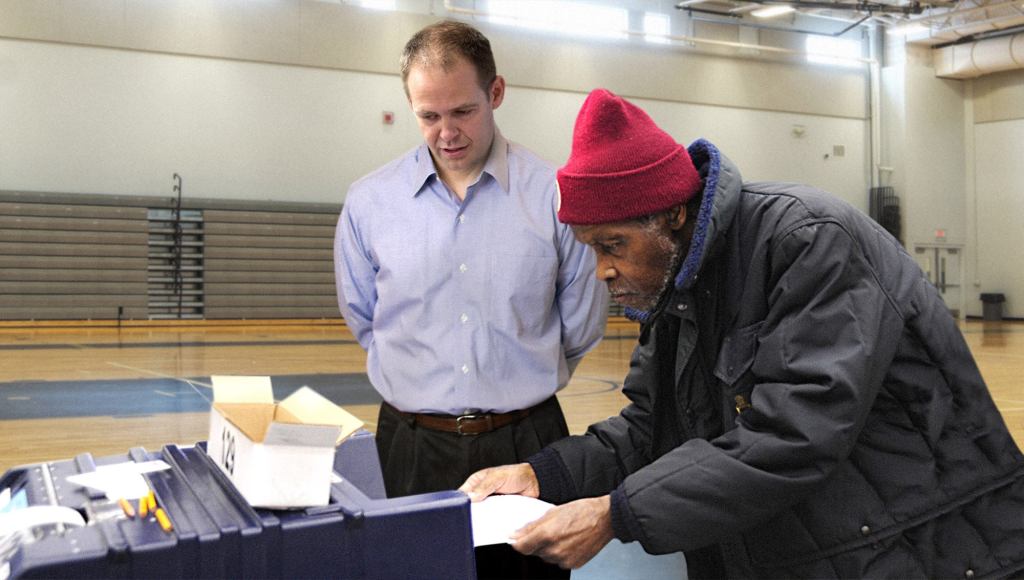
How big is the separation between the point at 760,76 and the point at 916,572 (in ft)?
61.3

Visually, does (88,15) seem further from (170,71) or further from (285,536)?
(285,536)

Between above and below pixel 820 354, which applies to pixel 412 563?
below

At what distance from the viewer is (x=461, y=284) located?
2328mm

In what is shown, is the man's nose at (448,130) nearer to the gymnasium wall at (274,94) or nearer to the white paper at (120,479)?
the white paper at (120,479)

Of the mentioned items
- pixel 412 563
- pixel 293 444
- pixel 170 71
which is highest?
pixel 170 71

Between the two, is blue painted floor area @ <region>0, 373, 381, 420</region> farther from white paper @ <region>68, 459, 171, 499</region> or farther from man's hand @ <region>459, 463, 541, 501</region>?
white paper @ <region>68, 459, 171, 499</region>

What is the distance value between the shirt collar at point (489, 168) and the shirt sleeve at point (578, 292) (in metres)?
0.18

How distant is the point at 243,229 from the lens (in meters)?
15.0

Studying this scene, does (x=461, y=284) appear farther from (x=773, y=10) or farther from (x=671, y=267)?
(x=773, y=10)

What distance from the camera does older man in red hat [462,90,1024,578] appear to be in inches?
Answer: 55.1

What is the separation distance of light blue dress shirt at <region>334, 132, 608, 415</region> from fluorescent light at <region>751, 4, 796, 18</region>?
16234mm

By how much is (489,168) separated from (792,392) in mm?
1186

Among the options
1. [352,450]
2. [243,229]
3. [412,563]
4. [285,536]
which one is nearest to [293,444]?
[285,536]

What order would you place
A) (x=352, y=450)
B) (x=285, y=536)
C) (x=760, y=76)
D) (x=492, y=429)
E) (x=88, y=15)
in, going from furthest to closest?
(x=760, y=76) → (x=88, y=15) → (x=492, y=429) → (x=352, y=450) → (x=285, y=536)
